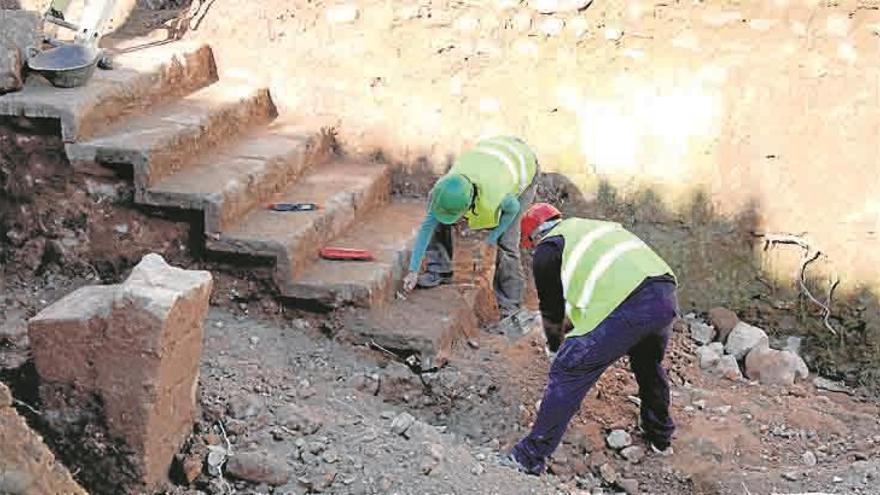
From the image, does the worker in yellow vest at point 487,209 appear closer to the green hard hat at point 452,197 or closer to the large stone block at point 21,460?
the green hard hat at point 452,197

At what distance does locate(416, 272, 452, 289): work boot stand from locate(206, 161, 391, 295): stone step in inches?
21.7

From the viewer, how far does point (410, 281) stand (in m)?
5.71

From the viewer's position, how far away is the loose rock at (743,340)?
6.03m

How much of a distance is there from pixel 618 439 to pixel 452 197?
1.42 metres

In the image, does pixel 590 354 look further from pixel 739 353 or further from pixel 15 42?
pixel 15 42

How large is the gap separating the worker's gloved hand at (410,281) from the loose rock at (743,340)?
6.16 feet

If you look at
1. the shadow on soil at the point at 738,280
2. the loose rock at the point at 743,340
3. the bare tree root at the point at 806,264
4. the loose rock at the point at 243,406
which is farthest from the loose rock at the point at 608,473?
the bare tree root at the point at 806,264

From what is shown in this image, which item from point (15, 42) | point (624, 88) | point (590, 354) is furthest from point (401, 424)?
point (15, 42)

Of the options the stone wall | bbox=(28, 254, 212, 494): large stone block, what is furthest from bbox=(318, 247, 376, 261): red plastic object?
bbox=(28, 254, 212, 494): large stone block

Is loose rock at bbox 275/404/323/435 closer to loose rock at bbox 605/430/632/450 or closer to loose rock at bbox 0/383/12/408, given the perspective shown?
loose rock at bbox 0/383/12/408

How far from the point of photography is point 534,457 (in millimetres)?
4473

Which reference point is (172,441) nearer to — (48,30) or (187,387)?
(187,387)

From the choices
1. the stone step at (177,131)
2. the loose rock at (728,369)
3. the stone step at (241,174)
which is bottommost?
the loose rock at (728,369)

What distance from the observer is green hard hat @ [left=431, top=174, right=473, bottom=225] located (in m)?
5.20
